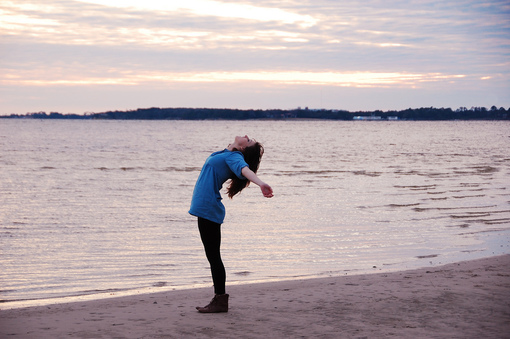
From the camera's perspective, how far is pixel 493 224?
1310 cm

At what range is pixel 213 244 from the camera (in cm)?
566

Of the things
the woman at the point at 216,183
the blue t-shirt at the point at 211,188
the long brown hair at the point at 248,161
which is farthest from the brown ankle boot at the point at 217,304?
the long brown hair at the point at 248,161

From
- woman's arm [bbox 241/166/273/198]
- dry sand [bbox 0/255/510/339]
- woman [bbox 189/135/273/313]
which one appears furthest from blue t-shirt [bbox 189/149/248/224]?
dry sand [bbox 0/255/510/339]

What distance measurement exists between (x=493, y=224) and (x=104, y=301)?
963cm

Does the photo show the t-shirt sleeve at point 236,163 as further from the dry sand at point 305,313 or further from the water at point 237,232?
the water at point 237,232

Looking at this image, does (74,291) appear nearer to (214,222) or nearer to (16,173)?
(214,222)

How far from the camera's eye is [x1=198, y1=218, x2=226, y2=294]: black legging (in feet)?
18.3

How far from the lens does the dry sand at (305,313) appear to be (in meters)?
5.16

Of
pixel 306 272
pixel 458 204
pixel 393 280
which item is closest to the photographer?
pixel 393 280

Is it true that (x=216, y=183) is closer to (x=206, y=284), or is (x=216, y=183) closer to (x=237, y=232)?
(x=206, y=284)

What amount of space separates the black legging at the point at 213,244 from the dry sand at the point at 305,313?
1.15ft

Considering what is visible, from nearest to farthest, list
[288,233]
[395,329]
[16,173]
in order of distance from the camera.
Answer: [395,329] → [288,233] → [16,173]

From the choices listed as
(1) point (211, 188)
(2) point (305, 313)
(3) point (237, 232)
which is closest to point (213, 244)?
(1) point (211, 188)

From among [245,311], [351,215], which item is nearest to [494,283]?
[245,311]
